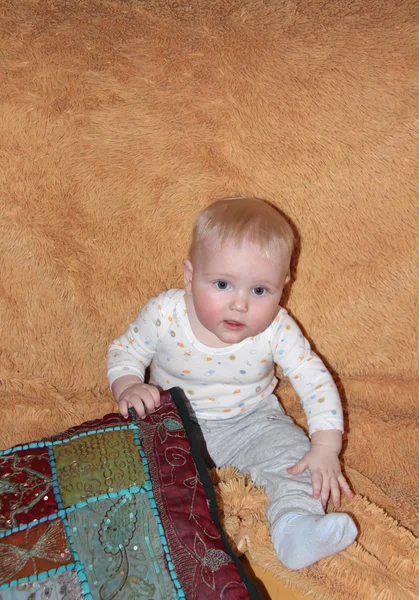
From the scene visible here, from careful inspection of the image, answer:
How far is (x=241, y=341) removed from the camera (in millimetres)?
1114

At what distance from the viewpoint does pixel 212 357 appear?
1135 mm

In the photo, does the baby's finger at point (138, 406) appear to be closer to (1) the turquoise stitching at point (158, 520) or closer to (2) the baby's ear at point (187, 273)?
(1) the turquoise stitching at point (158, 520)

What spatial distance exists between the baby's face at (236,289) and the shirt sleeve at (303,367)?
0.07m

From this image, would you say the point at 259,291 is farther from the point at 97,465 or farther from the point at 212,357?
the point at 97,465

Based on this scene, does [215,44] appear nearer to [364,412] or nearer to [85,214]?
[85,214]

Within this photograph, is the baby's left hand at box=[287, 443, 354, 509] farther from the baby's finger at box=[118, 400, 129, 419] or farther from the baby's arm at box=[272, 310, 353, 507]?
the baby's finger at box=[118, 400, 129, 419]

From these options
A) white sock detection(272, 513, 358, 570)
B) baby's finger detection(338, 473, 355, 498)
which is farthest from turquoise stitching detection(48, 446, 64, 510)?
baby's finger detection(338, 473, 355, 498)

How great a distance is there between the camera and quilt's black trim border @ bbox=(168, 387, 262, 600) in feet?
2.78

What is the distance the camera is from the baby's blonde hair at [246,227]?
1.00 meters

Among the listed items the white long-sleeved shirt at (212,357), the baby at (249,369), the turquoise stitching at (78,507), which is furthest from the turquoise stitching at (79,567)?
the white long-sleeved shirt at (212,357)

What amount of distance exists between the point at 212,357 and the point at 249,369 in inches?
2.8

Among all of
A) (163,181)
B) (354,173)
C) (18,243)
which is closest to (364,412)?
(354,173)

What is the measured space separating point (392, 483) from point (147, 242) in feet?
2.03

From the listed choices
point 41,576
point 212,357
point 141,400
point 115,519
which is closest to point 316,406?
point 212,357
